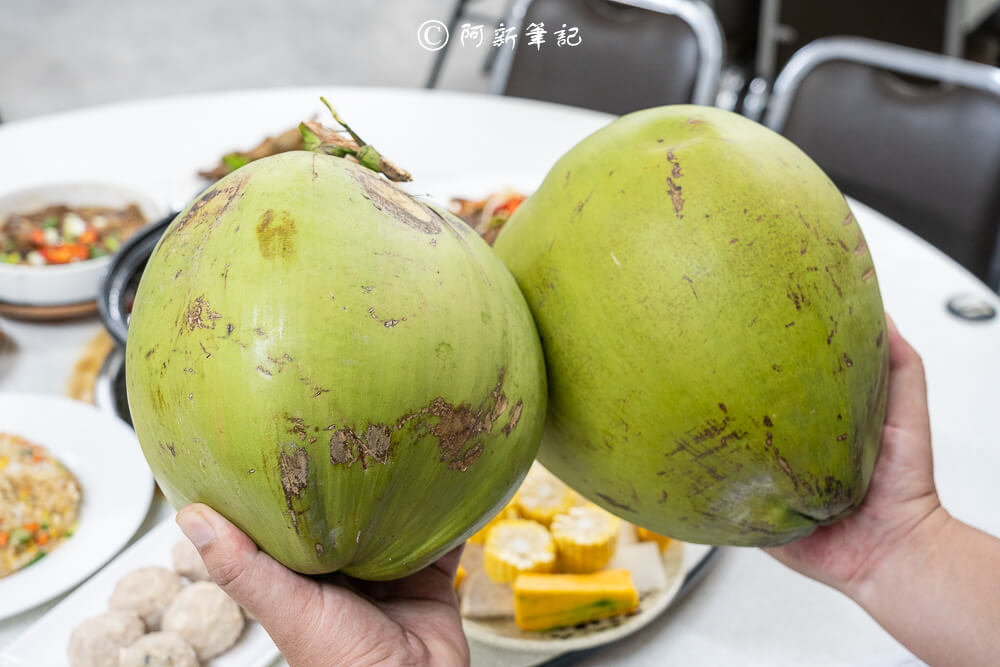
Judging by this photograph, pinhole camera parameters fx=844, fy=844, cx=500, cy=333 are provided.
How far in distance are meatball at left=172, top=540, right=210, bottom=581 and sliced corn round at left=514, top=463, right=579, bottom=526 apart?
36 cm

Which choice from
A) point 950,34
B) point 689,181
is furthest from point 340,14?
point 689,181

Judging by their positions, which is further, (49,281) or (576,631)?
(49,281)

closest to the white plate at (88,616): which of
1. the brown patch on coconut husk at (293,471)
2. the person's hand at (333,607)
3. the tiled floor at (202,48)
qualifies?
the person's hand at (333,607)

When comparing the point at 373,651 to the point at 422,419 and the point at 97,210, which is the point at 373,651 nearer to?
the point at 422,419

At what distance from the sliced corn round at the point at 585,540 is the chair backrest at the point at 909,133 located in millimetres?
1228

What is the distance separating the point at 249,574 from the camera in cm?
56

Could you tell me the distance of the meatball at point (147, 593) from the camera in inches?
35.4

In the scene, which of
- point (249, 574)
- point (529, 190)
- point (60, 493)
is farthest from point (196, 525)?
point (529, 190)

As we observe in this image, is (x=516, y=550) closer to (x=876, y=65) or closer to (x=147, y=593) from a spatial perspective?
(x=147, y=593)

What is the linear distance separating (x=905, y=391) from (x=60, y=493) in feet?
3.22

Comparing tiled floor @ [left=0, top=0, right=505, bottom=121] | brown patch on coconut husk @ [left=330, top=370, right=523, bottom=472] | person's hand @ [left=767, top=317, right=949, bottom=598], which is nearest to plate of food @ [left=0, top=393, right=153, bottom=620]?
brown patch on coconut husk @ [left=330, top=370, right=523, bottom=472]

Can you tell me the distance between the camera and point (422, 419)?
506 mm

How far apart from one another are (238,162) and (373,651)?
826 mm

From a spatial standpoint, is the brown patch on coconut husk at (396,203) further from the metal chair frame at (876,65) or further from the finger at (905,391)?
the metal chair frame at (876,65)
